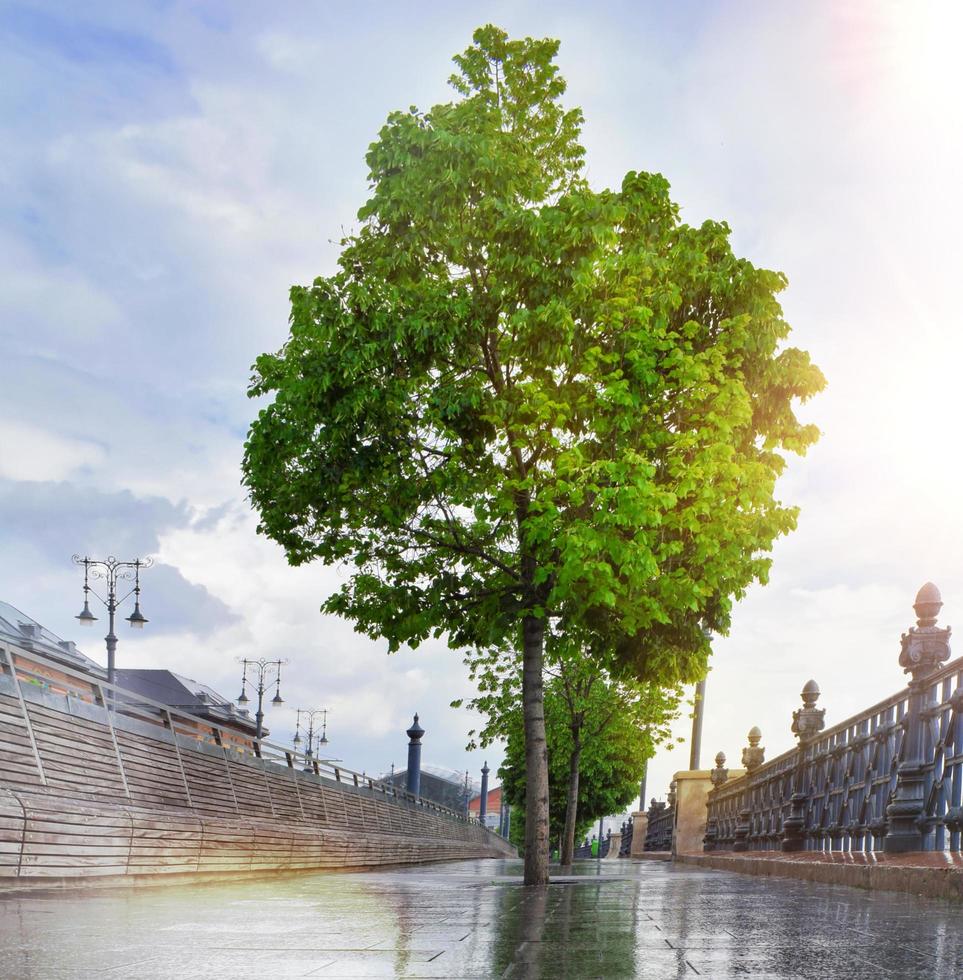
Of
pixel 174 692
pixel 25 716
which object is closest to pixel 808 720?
pixel 25 716

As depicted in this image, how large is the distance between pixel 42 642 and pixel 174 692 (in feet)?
71.0

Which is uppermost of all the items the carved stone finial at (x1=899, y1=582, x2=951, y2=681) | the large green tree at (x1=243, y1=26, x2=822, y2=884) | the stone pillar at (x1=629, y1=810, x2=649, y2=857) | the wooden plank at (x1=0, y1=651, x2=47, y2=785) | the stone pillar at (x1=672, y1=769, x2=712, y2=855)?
the large green tree at (x1=243, y1=26, x2=822, y2=884)

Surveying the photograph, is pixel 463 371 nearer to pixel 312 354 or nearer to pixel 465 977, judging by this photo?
pixel 312 354

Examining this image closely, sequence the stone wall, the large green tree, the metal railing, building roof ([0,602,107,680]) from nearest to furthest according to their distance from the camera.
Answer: the stone wall < the large green tree < the metal railing < building roof ([0,602,107,680])

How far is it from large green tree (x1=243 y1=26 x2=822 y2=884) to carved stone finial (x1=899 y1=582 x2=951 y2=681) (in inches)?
110

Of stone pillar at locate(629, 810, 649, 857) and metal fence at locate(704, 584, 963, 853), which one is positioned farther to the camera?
stone pillar at locate(629, 810, 649, 857)

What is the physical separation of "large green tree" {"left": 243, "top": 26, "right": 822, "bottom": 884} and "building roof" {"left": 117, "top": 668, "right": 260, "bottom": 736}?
53.4 metres

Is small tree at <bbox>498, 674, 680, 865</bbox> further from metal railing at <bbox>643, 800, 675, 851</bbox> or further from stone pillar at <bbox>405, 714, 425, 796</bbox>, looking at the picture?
stone pillar at <bbox>405, 714, 425, 796</bbox>

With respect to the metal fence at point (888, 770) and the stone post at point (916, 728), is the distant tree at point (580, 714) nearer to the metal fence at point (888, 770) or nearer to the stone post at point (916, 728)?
the metal fence at point (888, 770)

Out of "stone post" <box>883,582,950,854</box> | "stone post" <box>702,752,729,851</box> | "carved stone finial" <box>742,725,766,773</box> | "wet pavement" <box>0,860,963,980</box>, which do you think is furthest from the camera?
"stone post" <box>702,752,729,851</box>

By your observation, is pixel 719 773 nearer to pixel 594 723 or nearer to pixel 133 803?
pixel 594 723

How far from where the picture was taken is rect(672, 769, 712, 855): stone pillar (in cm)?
2709

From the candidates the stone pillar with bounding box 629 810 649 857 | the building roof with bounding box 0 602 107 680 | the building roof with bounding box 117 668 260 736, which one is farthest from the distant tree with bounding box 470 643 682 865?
the building roof with bounding box 117 668 260 736

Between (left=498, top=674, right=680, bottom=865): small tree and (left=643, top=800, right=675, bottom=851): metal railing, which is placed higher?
(left=498, top=674, right=680, bottom=865): small tree
